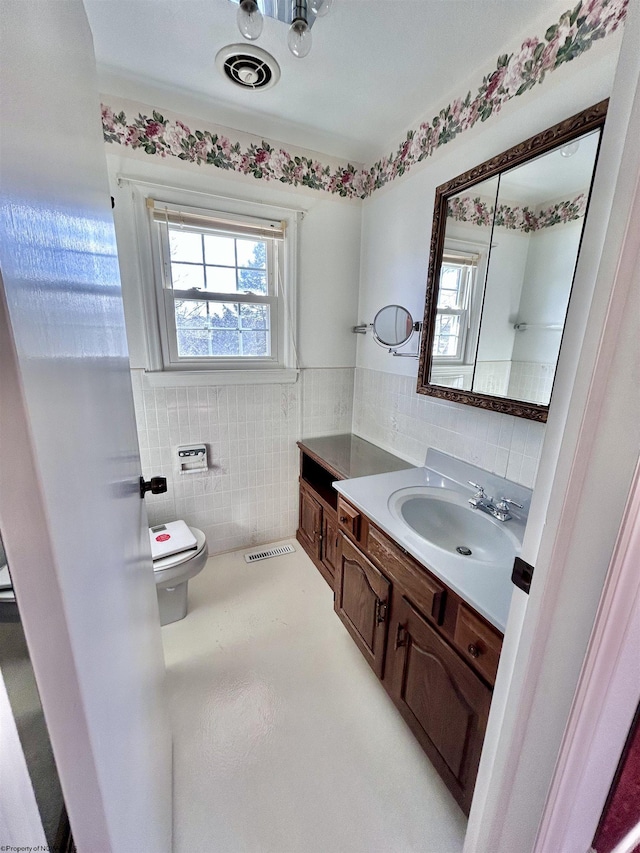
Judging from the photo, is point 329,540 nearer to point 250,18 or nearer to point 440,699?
point 440,699

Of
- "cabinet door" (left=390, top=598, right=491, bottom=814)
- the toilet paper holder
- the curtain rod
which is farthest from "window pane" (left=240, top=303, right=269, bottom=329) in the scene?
"cabinet door" (left=390, top=598, right=491, bottom=814)

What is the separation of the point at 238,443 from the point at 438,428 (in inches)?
46.1

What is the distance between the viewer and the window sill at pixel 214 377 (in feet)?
5.88

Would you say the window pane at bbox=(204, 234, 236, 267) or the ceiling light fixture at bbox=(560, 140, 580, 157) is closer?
the ceiling light fixture at bbox=(560, 140, 580, 157)

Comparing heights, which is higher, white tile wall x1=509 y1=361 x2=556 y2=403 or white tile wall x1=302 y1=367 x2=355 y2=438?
white tile wall x1=509 y1=361 x2=556 y2=403

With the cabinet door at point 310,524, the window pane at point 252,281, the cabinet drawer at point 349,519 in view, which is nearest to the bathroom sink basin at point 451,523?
the cabinet drawer at point 349,519

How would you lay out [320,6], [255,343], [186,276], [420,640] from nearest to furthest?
[320,6], [420,640], [186,276], [255,343]

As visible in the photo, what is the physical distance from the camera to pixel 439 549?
1.04 m

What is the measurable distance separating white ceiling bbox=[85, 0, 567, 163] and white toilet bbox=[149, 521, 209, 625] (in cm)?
198

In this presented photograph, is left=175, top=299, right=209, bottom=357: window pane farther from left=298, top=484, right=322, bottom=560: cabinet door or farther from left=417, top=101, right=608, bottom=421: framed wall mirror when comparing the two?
left=417, top=101, right=608, bottom=421: framed wall mirror

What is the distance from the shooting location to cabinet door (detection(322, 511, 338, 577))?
187cm

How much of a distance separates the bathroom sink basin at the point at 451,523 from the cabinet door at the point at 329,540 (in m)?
0.56

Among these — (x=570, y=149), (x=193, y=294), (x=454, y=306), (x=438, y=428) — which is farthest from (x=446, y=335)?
(x=193, y=294)

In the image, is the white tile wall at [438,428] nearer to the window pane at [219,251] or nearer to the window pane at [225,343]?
the window pane at [225,343]
